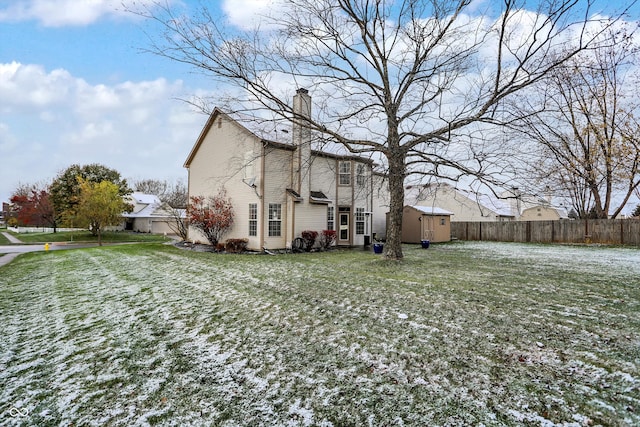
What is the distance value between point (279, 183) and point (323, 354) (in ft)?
37.0

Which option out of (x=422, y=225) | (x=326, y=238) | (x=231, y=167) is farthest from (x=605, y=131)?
(x=231, y=167)

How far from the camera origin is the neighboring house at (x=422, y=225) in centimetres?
1981

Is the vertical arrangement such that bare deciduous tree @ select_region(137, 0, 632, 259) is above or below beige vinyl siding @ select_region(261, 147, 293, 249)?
above

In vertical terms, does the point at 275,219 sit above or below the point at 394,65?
below

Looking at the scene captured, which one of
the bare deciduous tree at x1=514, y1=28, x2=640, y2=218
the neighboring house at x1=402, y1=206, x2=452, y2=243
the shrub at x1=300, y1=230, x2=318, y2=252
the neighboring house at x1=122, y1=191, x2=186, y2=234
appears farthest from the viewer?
the neighboring house at x1=122, y1=191, x2=186, y2=234

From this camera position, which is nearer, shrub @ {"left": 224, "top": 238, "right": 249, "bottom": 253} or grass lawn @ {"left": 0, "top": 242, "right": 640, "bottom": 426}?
grass lawn @ {"left": 0, "top": 242, "right": 640, "bottom": 426}

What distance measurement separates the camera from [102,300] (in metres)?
5.99

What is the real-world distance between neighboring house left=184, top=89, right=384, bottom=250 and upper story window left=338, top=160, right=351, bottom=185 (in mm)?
54

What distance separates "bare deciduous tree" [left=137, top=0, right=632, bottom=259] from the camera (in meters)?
8.41

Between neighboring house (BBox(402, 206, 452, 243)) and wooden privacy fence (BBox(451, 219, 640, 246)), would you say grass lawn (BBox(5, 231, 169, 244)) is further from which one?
wooden privacy fence (BBox(451, 219, 640, 246))

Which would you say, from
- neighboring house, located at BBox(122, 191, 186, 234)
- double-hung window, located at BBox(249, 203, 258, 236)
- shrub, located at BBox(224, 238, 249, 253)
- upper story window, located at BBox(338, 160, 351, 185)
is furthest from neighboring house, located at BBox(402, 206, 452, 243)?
neighboring house, located at BBox(122, 191, 186, 234)

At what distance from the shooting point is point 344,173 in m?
16.6

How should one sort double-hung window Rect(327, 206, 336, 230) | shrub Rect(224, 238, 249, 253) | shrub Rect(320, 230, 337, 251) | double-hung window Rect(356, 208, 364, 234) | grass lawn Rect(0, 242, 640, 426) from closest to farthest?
grass lawn Rect(0, 242, 640, 426)
shrub Rect(224, 238, 249, 253)
shrub Rect(320, 230, 337, 251)
double-hung window Rect(327, 206, 336, 230)
double-hung window Rect(356, 208, 364, 234)

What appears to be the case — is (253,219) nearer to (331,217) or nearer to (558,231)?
(331,217)
